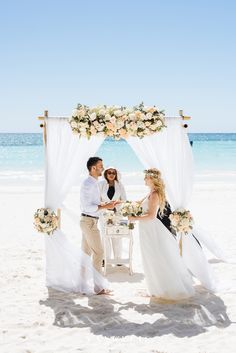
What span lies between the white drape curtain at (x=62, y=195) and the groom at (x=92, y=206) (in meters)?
0.20

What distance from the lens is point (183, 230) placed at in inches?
270

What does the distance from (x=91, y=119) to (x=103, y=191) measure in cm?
215

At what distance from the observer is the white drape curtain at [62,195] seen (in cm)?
682

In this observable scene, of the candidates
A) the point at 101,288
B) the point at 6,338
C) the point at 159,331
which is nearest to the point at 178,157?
the point at 101,288

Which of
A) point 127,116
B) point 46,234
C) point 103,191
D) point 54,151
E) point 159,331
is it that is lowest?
point 159,331

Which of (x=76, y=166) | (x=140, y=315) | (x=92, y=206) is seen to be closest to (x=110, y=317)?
(x=140, y=315)

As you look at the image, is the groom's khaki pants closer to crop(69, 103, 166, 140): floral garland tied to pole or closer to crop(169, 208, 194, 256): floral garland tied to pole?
crop(169, 208, 194, 256): floral garland tied to pole

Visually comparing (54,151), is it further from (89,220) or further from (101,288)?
(101,288)

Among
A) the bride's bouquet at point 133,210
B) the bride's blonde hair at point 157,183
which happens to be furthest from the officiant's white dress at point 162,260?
the bride's blonde hair at point 157,183

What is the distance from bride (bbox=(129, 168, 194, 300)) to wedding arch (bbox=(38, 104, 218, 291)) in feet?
2.18

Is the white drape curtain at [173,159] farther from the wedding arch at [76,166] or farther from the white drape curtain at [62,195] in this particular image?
the white drape curtain at [62,195]

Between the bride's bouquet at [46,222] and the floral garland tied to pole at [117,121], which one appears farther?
the bride's bouquet at [46,222]

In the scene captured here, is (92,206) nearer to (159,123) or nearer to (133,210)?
(133,210)

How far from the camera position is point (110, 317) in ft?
18.7
